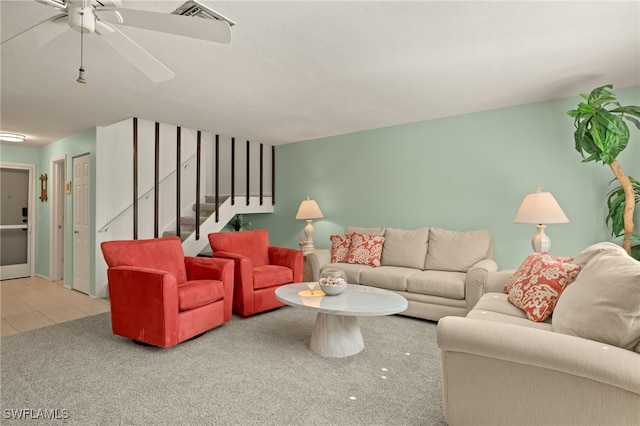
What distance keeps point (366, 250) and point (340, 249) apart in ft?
1.28

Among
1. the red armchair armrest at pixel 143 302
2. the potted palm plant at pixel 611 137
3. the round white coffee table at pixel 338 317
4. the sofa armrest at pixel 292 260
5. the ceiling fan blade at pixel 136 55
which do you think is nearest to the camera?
the ceiling fan blade at pixel 136 55

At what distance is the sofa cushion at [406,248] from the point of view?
13.9 ft

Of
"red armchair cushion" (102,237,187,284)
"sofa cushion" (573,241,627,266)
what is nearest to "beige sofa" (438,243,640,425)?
"sofa cushion" (573,241,627,266)

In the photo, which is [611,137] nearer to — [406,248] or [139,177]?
[406,248]

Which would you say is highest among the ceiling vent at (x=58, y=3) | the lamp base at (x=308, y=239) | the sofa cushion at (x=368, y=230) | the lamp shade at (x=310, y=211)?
the ceiling vent at (x=58, y=3)

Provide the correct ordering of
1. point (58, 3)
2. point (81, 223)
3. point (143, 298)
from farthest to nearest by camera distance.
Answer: point (81, 223) < point (143, 298) < point (58, 3)

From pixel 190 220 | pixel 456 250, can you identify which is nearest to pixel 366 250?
pixel 456 250

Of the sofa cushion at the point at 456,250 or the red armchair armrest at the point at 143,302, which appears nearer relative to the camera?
→ the red armchair armrest at the point at 143,302

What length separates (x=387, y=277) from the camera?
12.9 feet

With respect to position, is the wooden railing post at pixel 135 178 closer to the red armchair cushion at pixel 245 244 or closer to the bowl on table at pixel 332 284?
the red armchair cushion at pixel 245 244

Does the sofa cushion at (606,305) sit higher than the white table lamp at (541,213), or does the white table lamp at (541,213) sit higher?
the white table lamp at (541,213)

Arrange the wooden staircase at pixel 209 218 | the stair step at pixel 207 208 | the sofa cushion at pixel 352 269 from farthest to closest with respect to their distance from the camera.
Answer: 1. the stair step at pixel 207 208
2. the wooden staircase at pixel 209 218
3. the sofa cushion at pixel 352 269

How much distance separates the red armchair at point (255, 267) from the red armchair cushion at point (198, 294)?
376 mm

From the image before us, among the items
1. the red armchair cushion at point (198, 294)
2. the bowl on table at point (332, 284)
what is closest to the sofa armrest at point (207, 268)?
the red armchair cushion at point (198, 294)
